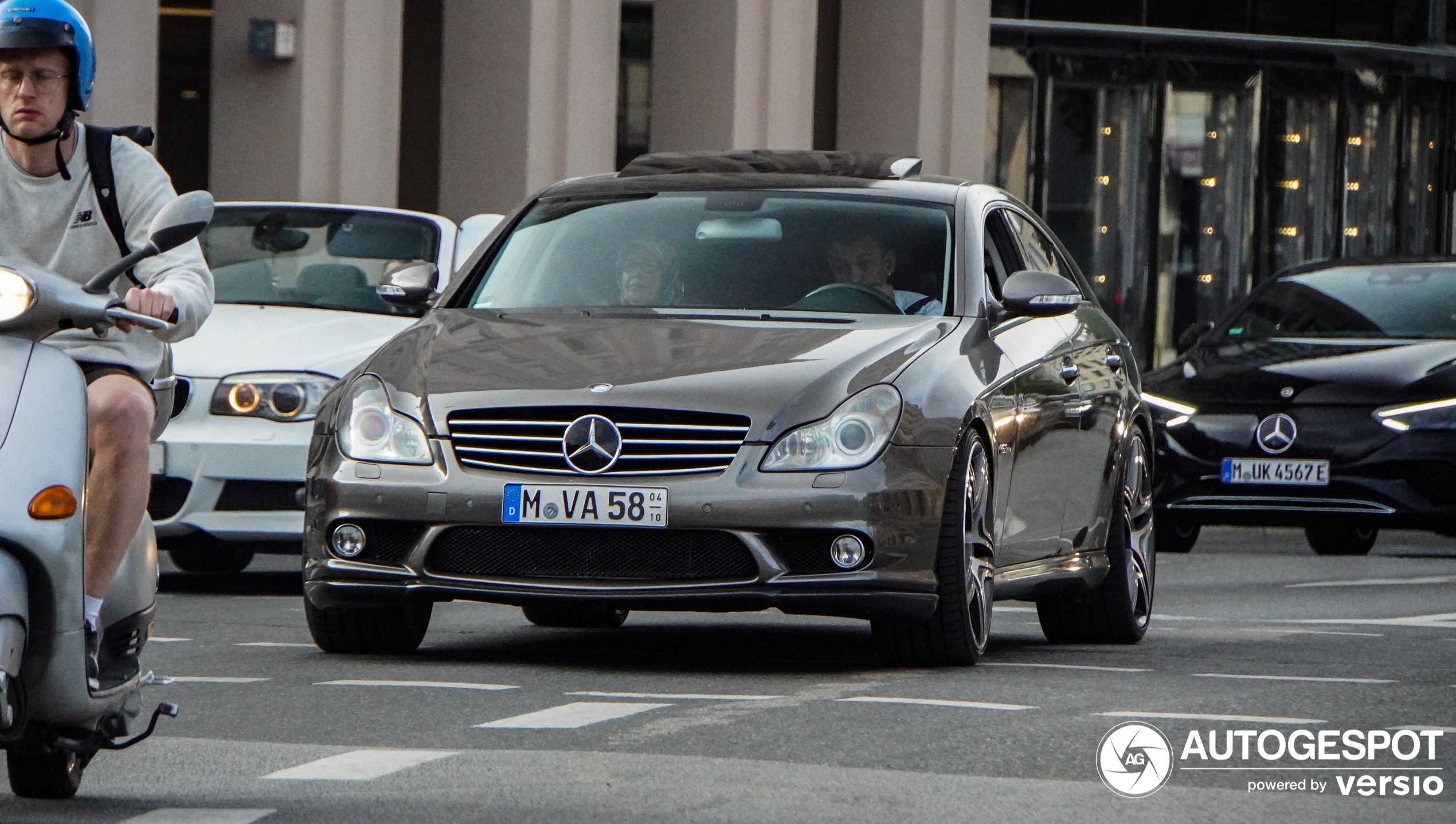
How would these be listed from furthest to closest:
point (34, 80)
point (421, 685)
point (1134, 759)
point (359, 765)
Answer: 1. point (421, 685)
2. point (1134, 759)
3. point (359, 765)
4. point (34, 80)

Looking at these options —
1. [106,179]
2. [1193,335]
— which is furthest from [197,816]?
[1193,335]

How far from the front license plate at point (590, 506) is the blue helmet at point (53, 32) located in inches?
103

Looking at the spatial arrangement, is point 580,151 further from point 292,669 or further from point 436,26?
point 292,669

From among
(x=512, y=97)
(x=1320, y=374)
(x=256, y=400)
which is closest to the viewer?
(x=256, y=400)

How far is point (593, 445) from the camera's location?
780 centimetres

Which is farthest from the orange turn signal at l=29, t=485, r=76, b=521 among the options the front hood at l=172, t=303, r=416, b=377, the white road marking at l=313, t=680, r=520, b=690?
the front hood at l=172, t=303, r=416, b=377

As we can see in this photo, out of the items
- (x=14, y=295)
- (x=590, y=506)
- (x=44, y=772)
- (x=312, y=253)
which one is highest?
(x=14, y=295)

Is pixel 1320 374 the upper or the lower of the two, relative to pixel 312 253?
lower

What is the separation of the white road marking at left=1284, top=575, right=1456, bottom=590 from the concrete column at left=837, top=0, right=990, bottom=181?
1364cm

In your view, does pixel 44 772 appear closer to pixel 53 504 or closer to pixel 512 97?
pixel 53 504

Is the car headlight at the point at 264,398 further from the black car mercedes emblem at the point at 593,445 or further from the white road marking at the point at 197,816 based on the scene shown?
the white road marking at the point at 197,816

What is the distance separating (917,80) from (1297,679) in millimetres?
18842

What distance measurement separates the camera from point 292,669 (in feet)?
26.4

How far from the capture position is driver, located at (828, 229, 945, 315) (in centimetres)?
884
